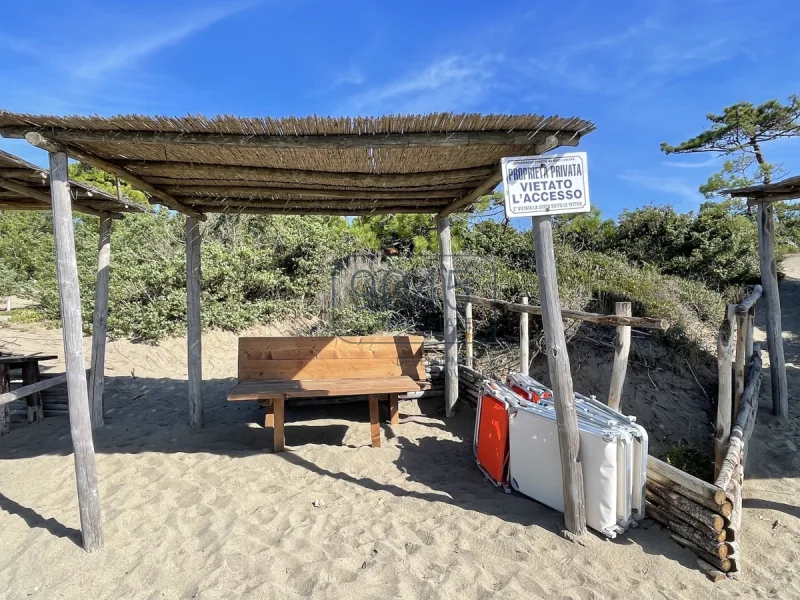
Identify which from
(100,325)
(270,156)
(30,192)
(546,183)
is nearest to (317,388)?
(270,156)

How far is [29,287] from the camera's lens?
36.8 ft

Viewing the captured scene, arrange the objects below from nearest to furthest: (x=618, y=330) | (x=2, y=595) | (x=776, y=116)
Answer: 1. (x=2, y=595)
2. (x=618, y=330)
3. (x=776, y=116)

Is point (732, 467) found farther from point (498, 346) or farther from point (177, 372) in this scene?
point (177, 372)

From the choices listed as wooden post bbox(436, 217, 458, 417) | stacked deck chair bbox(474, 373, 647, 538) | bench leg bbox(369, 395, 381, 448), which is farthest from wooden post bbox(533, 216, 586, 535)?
wooden post bbox(436, 217, 458, 417)

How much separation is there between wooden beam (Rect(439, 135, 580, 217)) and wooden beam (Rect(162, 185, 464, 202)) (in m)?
0.12

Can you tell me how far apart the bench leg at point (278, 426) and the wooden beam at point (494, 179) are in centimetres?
259

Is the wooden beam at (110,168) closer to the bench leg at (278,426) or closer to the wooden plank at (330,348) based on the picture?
the wooden plank at (330,348)

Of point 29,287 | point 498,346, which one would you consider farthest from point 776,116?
point 29,287

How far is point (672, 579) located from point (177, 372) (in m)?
7.62

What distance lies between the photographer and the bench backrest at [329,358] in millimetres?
4691

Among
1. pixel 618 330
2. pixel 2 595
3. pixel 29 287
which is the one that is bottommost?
pixel 2 595

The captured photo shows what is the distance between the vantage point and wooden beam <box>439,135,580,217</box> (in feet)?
9.16

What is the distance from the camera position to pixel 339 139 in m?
2.84

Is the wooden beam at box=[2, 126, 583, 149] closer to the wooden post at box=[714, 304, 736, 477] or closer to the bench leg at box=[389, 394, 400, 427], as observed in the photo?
the wooden post at box=[714, 304, 736, 477]
